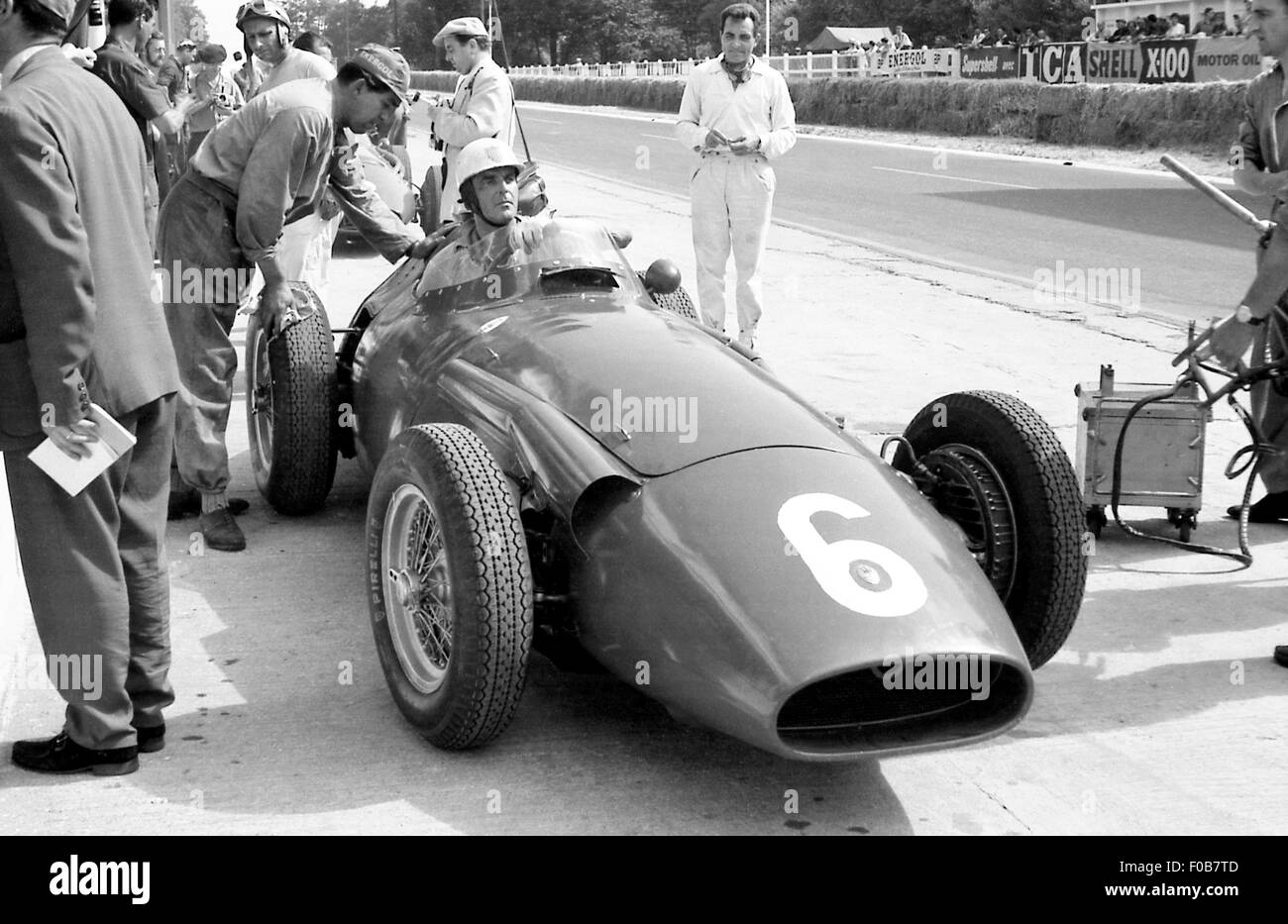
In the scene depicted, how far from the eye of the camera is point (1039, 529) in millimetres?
4398

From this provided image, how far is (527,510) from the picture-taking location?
4.30m

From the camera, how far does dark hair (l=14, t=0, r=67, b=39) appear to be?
3.76m

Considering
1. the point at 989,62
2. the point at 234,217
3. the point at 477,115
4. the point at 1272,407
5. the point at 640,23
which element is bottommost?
the point at 1272,407

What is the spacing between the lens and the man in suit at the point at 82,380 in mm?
3662

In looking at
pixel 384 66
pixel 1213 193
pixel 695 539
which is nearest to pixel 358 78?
pixel 384 66

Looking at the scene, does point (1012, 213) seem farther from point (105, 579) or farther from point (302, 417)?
point (105, 579)

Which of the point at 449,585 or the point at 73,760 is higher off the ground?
the point at 449,585

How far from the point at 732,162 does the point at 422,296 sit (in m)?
3.69

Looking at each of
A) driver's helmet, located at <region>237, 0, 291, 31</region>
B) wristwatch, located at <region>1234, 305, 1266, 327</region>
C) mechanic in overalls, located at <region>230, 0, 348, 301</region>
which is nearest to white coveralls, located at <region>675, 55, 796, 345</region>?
mechanic in overalls, located at <region>230, 0, 348, 301</region>

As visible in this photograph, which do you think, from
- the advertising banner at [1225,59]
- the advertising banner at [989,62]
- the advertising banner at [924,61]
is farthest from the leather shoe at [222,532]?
the advertising banner at [924,61]

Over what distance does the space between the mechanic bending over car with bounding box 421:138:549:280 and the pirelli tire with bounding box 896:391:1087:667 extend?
1916 mm

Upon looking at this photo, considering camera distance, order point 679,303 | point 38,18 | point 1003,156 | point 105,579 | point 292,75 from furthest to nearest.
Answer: point 1003,156 → point 292,75 → point 679,303 → point 105,579 → point 38,18

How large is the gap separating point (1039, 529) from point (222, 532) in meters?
3.30
